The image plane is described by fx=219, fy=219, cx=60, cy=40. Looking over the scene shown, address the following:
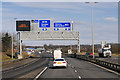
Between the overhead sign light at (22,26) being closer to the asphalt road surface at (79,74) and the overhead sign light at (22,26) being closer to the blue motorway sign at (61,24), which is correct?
the blue motorway sign at (61,24)

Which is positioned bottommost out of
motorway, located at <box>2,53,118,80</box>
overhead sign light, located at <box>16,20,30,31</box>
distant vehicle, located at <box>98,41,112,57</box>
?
motorway, located at <box>2,53,118,80</box>

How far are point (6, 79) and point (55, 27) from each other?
1522 inches

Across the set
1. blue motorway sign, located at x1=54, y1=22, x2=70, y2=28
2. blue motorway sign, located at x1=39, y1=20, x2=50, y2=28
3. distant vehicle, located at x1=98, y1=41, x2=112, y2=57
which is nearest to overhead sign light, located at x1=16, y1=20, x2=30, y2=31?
blue motorway sign, located at x1=39, y1=20, x2=50, y2=28

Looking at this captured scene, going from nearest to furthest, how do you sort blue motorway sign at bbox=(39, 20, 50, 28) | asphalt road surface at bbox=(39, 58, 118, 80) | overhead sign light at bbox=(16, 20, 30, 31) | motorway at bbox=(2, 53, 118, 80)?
motorway at bbox=(2, 53, 118, 80)
asphalt road surface at bbox=(39, 58, 118, 80)
blue motorway sign at bbox=(39, 20, 50, 28)
overhead sign light at bbox=(16, 20, 30, 31)

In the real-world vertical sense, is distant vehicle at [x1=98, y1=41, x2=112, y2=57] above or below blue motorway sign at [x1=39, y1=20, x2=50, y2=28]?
below

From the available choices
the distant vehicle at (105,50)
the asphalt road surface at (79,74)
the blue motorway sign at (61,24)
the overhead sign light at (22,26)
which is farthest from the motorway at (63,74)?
the distant vehicle at (105,50)

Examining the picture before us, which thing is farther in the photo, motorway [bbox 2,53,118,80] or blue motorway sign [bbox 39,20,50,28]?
blue motorway sign [bbox 39,20,50,28]

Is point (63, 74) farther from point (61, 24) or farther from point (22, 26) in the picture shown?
point (22, 26)

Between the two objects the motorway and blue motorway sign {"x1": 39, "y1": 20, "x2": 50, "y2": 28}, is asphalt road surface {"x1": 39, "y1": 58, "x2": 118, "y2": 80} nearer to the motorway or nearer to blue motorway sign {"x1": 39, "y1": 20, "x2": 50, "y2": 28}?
the motorway

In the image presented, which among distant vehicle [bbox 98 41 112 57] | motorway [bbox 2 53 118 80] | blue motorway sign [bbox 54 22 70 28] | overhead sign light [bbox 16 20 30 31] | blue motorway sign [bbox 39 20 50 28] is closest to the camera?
motorway [bbox 2 53 118 80]

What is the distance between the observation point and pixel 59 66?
31547 millimetres

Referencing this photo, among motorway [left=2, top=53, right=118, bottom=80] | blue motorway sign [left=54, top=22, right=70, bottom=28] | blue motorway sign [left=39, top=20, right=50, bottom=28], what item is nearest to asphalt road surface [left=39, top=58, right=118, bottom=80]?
motorway [left=2, top=53, right=118, bottom=80]

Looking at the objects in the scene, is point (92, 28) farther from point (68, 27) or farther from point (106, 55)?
point (106, 55)

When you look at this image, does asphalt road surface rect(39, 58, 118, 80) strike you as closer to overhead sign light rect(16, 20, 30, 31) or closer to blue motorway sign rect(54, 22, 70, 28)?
blue motorway sign rect(54, 22, 70, 28)
